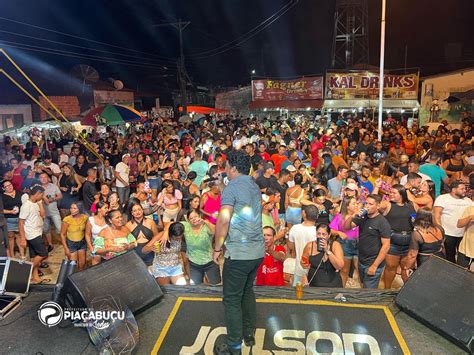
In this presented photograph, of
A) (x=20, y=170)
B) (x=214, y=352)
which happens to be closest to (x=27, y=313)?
(x=214, y=352)

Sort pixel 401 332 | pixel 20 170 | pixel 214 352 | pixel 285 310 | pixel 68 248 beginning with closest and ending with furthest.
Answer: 1. pixel 214 352
2. pixel 401 332
3. pixel 285 310
4. pixel 68 248
5. pixel 20 170

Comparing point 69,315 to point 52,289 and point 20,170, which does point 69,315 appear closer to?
point 52,289

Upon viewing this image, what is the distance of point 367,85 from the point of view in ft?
70.6

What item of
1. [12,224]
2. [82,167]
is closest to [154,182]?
[82,167]

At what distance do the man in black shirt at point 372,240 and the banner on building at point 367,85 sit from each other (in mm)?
17627

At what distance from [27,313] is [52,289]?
19.2 inches

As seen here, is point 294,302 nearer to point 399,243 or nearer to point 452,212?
point 399,243

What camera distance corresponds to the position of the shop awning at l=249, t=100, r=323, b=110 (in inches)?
895

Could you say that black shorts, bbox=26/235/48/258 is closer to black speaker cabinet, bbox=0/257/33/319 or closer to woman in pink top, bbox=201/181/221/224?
black speaker cabinet, bbox=0/257/33/319

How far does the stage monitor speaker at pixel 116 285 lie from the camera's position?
3967 millimetres

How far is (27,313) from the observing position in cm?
436

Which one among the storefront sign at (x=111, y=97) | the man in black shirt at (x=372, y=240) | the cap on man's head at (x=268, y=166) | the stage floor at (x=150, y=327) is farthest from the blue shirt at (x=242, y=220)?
the storefront sign at (x=111, y=97)

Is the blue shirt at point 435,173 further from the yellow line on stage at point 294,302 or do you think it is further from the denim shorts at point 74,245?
the denim shorts at point 74,245

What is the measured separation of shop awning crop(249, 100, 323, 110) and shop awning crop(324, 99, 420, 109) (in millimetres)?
785
